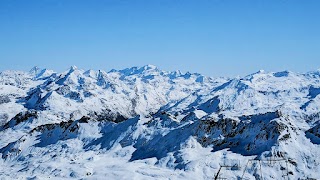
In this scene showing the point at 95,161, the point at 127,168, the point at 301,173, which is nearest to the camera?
the point at 301,173

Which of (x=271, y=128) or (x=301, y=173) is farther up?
(x=271, y=128)

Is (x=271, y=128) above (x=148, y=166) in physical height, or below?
above

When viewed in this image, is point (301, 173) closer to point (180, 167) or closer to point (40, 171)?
point (180, 167)

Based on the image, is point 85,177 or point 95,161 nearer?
point 85,177

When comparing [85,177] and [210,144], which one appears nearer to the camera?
[85,177]

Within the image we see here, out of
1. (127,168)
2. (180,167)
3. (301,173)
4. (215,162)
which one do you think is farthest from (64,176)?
(301,173)

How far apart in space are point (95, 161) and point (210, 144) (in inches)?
2233

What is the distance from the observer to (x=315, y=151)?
598 ft

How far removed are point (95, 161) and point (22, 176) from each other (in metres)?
34.1

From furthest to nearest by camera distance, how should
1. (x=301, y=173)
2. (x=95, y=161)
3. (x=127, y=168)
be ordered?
(x=95, y=161), (x=127, y=168), (x=301, y=173)

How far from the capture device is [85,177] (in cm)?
17375

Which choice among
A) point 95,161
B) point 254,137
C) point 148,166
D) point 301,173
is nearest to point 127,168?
point 148,166

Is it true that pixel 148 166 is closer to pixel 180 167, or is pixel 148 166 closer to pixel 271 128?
pixel 180 167

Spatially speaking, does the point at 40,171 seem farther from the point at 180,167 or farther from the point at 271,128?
the point at 271,128
